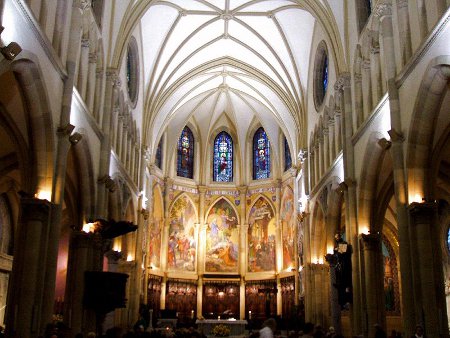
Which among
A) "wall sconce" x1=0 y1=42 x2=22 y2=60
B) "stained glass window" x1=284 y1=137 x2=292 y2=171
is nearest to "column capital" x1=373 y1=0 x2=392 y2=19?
"wall sconce" x1=0 y1=42 x2=22 y2=60

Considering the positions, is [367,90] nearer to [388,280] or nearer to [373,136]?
[373,136]

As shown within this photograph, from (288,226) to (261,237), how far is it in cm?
257

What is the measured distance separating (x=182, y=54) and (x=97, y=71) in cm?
1028

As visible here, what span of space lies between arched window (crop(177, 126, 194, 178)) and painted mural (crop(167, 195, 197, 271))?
186cm

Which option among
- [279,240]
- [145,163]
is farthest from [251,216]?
[145,163]

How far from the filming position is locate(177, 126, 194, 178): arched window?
3888 cm

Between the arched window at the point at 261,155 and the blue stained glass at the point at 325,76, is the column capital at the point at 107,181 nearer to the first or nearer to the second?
the blue stained glass at the point at 325,76

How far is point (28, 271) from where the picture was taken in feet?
44.9

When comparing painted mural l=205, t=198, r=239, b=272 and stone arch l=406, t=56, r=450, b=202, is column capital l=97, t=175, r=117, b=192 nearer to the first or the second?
stone arch l=406, t=56, r=450, b=202

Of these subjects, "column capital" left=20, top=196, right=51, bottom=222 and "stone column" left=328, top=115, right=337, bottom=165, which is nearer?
"column capital" left=20, top=196, right=51, bottom=222

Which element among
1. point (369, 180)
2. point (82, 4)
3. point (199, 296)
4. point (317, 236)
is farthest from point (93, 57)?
point (199, 296)

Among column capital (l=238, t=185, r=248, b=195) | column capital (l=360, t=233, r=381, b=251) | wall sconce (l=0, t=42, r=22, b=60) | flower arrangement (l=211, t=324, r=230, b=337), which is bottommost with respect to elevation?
flower arrangement (l=211, t=324, r=230, b=337)

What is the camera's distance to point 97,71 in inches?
821

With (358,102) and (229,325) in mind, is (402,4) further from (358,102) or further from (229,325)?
(229,325)
